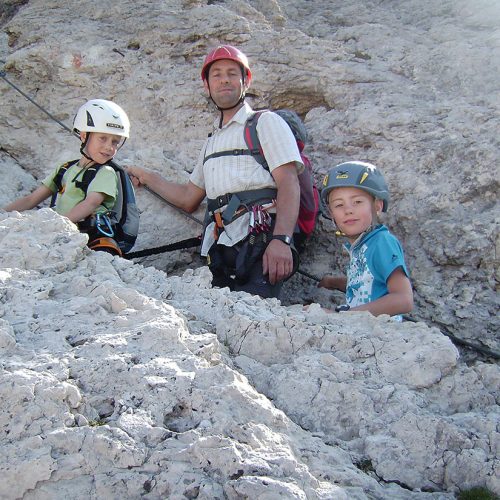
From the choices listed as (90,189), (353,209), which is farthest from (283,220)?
(90,189)

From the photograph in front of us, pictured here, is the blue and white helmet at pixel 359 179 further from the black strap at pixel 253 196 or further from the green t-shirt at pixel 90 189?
the green t-shirt at pixel 90 189

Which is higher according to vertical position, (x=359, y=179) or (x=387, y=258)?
(x=359, y=179)

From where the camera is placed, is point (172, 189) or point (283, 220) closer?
point (283, 220)

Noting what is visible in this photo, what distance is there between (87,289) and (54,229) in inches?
32.2

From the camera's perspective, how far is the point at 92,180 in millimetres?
5809

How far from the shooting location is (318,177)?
7.02 meters

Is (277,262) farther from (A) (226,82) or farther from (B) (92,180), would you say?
(A) (226,82)

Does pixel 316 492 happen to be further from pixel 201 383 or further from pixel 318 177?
pixel 318 177

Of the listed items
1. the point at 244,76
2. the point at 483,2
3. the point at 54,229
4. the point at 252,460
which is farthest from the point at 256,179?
the point at 483,2

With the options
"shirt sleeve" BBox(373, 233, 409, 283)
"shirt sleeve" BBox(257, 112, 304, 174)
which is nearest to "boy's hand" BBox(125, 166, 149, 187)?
"shirt sleeve" BBox(257, 112, 304, 174)

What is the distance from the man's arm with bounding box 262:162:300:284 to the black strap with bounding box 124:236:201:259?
47.1 inches

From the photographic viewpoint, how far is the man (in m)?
5.51

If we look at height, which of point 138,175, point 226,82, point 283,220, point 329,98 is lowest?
point 138,175

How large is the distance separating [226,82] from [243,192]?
48.5 inches
